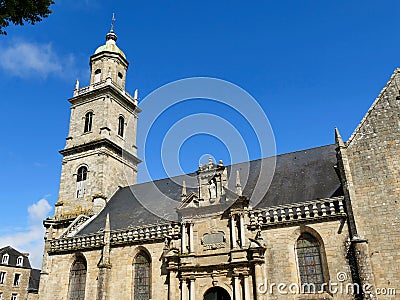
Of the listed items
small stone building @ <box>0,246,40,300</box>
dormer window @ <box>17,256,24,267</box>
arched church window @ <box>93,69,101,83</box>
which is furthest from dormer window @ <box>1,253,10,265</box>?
arched church window @ <box>93,69,101,83</box>

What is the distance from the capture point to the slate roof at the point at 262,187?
63.0 ft

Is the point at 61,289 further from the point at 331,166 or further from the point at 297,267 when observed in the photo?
the point at 331,166

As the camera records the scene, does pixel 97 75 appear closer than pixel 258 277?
No

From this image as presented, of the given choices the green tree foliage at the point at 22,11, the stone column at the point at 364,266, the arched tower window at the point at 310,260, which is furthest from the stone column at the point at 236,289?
the green tree foliage at the point at 22,11

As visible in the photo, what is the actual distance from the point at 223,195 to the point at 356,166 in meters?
6.74

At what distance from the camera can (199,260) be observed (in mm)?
18406

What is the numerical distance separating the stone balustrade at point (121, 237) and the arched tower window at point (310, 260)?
6570 millimetres

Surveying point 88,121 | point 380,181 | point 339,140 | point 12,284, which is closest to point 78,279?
point 88,121

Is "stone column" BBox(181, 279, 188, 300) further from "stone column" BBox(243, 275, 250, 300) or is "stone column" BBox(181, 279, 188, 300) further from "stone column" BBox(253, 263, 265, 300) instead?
"stone column" BBox(253, 263, 265, 300)

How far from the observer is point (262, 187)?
68.5 feet

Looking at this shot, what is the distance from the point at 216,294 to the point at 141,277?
4560mm

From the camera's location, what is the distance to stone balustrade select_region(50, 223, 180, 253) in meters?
19.8

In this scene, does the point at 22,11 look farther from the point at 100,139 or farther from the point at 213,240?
the point at 100,139

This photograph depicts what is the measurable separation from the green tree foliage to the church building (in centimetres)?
1257
